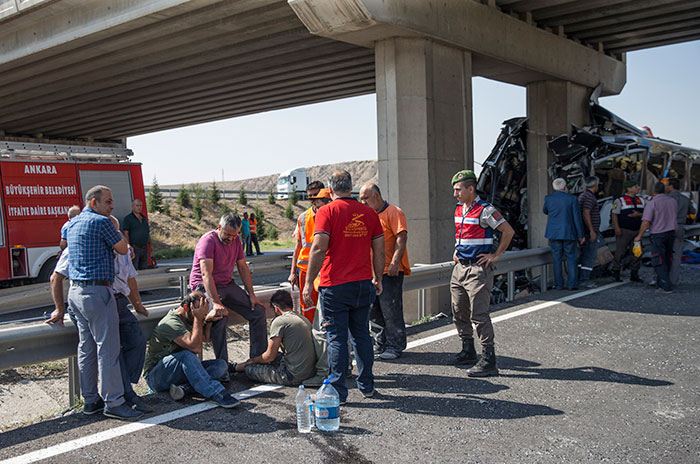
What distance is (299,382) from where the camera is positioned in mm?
5586

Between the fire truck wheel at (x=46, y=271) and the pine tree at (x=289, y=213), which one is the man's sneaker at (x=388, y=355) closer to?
the fire truck wheel at (x=46, y=271)

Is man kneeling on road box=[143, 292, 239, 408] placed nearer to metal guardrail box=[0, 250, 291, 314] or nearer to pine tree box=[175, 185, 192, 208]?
metal guardrail box=[0, 250, 291, 314]

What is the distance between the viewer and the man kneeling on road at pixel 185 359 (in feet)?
16.9

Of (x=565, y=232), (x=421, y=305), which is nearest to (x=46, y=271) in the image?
(x=421, y=305)

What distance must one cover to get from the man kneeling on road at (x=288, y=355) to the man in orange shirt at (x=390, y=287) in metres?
1.10

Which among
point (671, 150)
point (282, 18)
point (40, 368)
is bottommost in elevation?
point (40, 368)

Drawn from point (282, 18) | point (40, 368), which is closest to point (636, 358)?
point (40, 368)

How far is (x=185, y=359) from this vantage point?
5.29 m

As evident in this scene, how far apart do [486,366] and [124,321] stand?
318 cm

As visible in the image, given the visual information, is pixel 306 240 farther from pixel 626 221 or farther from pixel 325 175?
pixel 325 175

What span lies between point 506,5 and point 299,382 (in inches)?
341

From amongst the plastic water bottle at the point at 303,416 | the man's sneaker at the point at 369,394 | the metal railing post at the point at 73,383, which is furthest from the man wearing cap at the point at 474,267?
the metal railing post at the point at 73,383

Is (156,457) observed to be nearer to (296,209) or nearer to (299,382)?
(299,382)

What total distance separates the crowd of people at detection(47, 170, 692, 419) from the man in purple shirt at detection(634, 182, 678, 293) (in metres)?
5.28
